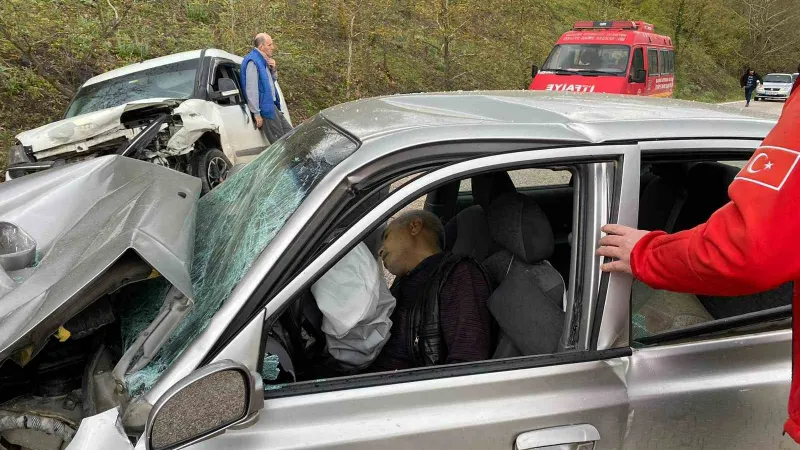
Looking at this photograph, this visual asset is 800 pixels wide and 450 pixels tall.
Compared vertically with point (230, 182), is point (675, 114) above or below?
above

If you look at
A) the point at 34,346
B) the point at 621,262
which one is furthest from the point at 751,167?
the point at 34,346

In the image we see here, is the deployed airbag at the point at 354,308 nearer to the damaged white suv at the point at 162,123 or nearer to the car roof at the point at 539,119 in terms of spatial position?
the car roof at the point at 539,119

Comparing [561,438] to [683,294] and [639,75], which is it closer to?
[683,294]

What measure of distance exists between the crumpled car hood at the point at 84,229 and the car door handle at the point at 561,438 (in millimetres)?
919

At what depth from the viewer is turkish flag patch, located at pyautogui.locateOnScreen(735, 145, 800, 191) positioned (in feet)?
4.49

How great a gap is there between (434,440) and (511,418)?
0.21 metres

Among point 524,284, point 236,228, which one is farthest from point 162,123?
point 524,284

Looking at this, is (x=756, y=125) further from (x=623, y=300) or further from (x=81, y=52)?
(x=81, y=52)

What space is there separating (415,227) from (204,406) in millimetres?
1261

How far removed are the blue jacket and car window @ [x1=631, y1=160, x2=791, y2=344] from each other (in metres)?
6.42

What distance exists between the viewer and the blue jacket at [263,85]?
8.00 m

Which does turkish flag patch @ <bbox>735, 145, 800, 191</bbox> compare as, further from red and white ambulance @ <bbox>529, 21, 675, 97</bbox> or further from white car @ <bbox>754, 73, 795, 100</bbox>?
white car @ <bbox>754, 73, 795, 100</bbox>

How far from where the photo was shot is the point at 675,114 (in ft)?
6.80

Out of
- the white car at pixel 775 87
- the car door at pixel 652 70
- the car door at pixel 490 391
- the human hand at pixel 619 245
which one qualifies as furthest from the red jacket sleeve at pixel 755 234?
the white car at pixel 775 87
